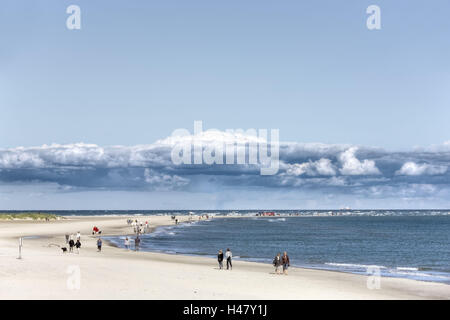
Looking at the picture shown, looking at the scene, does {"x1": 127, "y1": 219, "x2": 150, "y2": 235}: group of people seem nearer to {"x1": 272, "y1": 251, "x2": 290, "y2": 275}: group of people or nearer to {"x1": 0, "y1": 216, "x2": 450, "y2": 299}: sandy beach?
{"x1": 272, "y1": 251, "x2": 290, "y2": 275}: group of people

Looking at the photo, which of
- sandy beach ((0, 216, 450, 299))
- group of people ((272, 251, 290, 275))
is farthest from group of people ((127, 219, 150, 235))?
sandy beach ((0, 216, 450, 299))

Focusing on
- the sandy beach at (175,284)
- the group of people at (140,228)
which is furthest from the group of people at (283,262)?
the group of people at (140,228)

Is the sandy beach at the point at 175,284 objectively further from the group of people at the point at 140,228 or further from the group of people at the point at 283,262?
the group of people at the point at 140,228

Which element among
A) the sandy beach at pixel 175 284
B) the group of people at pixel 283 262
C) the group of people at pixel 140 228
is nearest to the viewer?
the sandy beach at pixel 175 284

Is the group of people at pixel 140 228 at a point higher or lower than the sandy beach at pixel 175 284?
lower

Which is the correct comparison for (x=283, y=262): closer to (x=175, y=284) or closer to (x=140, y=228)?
(x=175, y=284)

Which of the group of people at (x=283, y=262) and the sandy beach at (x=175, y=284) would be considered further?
the group of people at (x=283, y=262)

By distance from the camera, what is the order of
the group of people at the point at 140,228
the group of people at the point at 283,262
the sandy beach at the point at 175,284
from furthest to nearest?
the group of people at the point at 140,228 → the group of people at the point at 283,262 → the sandy beach at the point at 175,284

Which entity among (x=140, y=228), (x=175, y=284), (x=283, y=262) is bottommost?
(x=140, y=228)

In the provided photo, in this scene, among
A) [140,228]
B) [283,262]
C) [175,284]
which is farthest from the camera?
[140,228]

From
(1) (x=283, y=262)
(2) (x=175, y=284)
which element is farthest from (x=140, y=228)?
(2) (x=175, y=284)

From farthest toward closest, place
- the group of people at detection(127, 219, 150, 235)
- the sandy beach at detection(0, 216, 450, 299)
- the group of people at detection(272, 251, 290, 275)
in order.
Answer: the group of people at detection(127, 219, 150, 235) < the group of people at detection(272, 251, 290, 275) < the sandy beach at detection(0, 216, 450, 299)

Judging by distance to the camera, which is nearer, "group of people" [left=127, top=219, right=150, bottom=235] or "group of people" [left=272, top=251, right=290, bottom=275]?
"group of people" [left=272, top=251, right=290, bottom=275]
